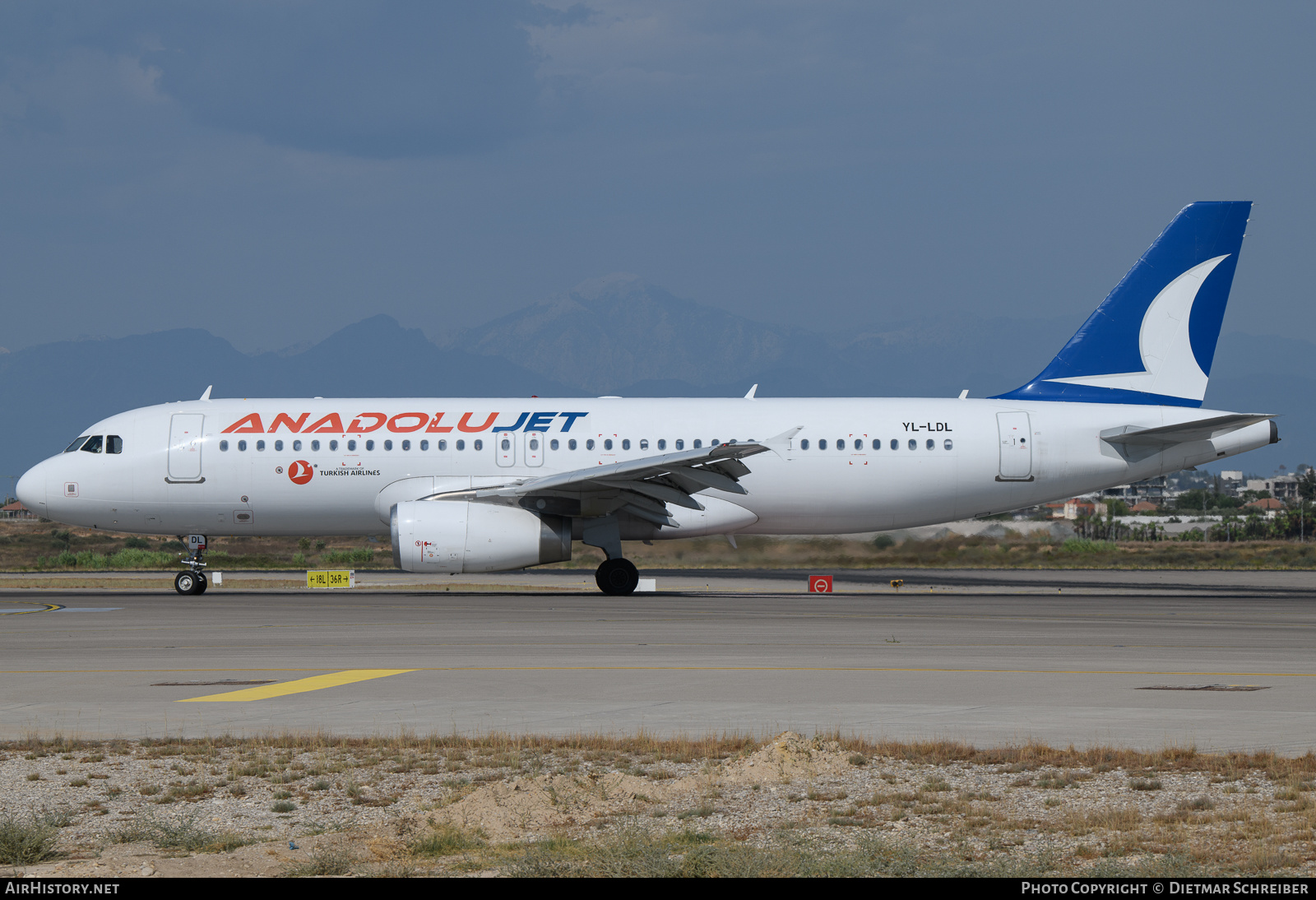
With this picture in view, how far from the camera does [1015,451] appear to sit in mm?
28859

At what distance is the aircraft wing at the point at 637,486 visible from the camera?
2498 centimetres

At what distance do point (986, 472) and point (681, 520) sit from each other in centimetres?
708

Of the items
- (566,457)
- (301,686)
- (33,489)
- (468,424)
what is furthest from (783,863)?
(33,489)

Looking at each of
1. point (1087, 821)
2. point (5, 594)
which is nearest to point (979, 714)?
point (1087, 821)

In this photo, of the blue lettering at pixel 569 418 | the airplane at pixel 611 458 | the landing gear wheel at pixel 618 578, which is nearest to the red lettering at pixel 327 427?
the airplane at pixel 611 458

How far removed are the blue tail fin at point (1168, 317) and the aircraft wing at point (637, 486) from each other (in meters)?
8.47

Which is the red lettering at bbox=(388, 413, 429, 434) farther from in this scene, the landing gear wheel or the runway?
the landing gear wheel

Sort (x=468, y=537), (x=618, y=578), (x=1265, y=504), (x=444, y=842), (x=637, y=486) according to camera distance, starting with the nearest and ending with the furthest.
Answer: (x=444, y=842) → (x=468, y=537) → (x=637, y=486) → (x=618, y=578) → (x=1265, y=504)

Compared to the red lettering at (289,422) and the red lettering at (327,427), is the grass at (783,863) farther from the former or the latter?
the red lettering at (289,422)

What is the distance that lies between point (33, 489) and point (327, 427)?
6818 mm

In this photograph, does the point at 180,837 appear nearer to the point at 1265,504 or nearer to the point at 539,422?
the point at 539,422

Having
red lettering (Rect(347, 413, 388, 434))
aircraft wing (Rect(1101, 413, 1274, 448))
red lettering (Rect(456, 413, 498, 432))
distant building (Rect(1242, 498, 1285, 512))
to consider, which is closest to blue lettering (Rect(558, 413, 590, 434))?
red lettering (Rect(456, 413, 498, 432))

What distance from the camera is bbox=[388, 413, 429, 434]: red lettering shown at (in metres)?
28.1
